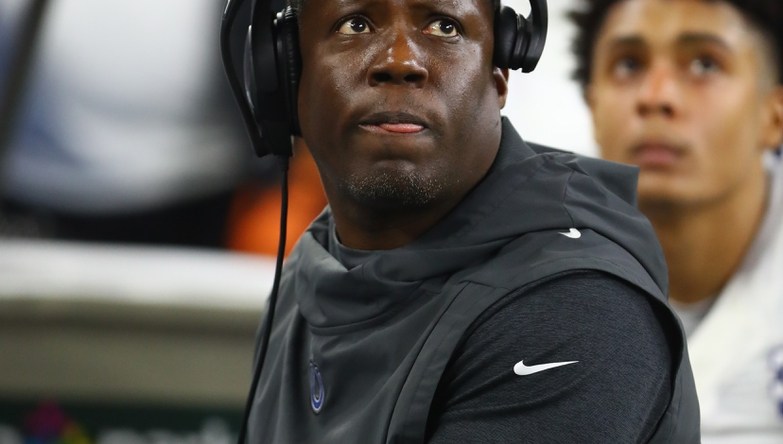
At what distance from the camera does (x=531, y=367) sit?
87cm

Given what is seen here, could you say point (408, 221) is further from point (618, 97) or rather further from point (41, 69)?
point (41, 69)

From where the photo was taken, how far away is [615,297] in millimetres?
902

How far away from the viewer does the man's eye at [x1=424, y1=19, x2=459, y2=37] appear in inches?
41.2

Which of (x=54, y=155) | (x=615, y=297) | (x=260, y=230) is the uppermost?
(x=615, y=297)

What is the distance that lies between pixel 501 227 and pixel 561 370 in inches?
6.6

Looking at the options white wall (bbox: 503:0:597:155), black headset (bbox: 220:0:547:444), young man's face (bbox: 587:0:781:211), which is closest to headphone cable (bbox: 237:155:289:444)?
black headset (bbox: 220:0:547:444)

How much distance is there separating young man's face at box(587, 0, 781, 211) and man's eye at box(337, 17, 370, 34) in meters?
0.84

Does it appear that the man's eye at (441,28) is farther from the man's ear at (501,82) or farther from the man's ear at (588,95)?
the man's ear at (588,95)

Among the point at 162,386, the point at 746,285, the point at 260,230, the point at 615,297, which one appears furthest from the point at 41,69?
the point at 615,297

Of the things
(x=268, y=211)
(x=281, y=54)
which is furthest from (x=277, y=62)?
(x=268, y=211)

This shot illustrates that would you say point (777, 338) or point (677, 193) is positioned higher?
point (677, 193)

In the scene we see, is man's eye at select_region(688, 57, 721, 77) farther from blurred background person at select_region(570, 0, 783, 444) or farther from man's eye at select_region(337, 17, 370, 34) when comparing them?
man's eye at select_region(337, 17, 370, 34)

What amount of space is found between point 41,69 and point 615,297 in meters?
2.49

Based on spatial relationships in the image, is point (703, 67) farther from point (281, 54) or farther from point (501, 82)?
point (281, 54)
